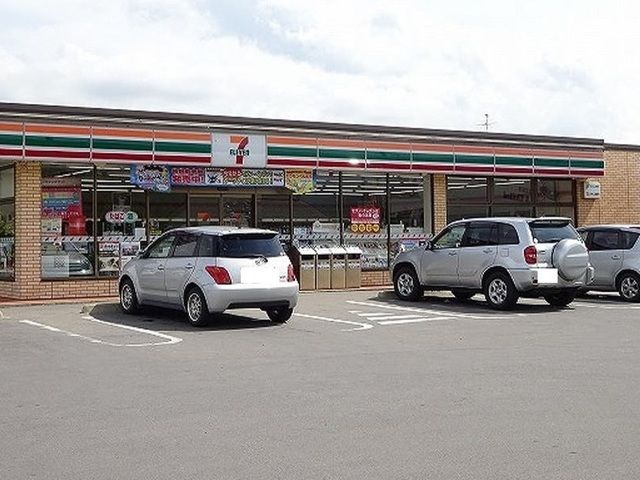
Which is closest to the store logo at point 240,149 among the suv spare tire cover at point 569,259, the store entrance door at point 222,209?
the store entrance door at point 222,209

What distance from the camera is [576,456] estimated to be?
5.98 m

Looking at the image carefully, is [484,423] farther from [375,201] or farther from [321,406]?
[375,201]

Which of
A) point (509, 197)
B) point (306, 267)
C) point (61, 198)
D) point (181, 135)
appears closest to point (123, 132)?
point (181, 135)

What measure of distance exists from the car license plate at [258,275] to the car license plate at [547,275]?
16.4ft

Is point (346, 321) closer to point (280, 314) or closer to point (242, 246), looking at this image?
point (280, 314)

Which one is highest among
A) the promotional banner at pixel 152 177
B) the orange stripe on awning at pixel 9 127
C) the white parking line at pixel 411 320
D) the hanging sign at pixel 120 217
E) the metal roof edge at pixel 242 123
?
the metal roof edge at pixel 242 123

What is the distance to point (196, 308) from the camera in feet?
45.3

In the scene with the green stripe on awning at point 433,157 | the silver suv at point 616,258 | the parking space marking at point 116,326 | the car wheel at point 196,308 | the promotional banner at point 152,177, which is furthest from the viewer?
the green stripe on awning at point 433,157

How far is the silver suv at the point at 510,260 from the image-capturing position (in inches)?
623

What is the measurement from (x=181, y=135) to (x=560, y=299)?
346 inches

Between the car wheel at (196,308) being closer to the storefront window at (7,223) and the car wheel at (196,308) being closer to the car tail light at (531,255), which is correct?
the car tail light at (531,255)

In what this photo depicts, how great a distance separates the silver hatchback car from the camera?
44.5 feet

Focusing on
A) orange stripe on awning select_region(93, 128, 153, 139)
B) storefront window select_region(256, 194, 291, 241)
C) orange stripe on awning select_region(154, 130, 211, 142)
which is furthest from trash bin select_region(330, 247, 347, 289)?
orange stripe on awning select_region(93, 128, 153, 139)

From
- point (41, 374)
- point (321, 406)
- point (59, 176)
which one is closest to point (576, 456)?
point (321, 406)
